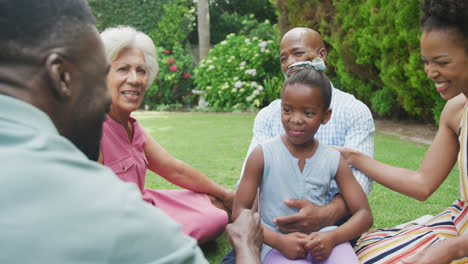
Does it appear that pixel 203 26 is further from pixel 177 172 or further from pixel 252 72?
pixel 177 172

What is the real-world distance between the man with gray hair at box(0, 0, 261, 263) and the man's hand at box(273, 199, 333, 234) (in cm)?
119

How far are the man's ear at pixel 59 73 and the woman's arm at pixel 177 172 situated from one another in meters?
2.05

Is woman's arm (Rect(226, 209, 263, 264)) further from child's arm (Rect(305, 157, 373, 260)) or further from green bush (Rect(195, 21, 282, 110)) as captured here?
green bush (Rect(195, 21, 282, 110))

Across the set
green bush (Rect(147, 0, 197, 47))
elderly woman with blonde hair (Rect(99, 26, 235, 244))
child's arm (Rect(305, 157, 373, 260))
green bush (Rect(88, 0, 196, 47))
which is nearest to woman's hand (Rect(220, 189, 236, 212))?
elderly woman with blonde hair (Rect(99, 26, 235, 244))

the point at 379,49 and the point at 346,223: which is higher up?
the point at 379,49

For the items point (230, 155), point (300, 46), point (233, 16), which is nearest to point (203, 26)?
point (233, 16)

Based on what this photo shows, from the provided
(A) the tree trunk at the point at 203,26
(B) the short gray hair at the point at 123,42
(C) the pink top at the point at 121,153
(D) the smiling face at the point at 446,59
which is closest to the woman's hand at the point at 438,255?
(D) the smiling face at the point at 446,59

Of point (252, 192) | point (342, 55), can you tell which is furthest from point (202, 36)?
point (252, 192)

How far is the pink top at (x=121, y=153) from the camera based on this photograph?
104 inches

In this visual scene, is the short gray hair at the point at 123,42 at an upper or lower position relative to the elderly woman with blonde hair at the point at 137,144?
upper

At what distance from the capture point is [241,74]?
42.5 feet

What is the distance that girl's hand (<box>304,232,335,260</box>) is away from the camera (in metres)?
2.06

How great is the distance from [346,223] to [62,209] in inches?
67.3

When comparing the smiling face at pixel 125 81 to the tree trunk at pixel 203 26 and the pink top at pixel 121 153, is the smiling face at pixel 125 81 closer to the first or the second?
the pink top at pixel 121 153
